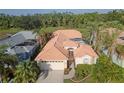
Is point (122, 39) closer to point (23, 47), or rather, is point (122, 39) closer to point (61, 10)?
point (61, 10)

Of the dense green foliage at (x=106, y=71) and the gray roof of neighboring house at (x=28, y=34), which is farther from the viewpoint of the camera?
the gray roof of neighboring house at (x=28, y=34)

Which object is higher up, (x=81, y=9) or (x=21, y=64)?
(x=81, y=9)

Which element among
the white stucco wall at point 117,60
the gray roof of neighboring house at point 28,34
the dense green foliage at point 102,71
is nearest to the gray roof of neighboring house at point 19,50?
the gray roof of neighboring house at point 28,34

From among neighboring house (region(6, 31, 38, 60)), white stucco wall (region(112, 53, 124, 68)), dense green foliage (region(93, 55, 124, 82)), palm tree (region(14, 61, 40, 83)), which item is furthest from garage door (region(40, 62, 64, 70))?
white stucco wall (region(112, 53, 124, 68))

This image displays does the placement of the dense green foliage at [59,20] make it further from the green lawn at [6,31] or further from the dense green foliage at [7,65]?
the dense green foliage at [7,65]
